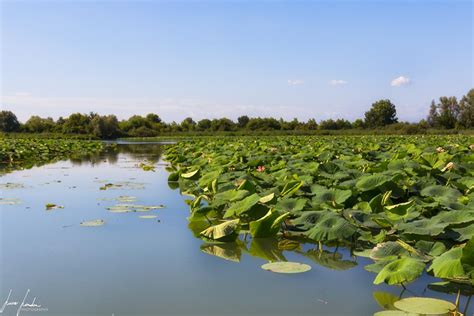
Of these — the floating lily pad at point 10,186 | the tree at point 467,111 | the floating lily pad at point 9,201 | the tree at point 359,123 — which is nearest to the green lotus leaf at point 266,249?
the floating lily pad at point 9,201

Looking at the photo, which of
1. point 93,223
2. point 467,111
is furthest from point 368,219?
point 467,111

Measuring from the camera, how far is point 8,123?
40.2 metres

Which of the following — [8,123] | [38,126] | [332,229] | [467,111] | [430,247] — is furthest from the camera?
[467,111]

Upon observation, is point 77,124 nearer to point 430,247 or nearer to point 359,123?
point 359,123

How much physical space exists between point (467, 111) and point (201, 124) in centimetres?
2835

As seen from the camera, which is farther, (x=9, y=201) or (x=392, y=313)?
(x=9, y=201)

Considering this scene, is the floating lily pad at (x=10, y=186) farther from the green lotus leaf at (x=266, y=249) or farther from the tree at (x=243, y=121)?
the tree at (x=243, y=121)

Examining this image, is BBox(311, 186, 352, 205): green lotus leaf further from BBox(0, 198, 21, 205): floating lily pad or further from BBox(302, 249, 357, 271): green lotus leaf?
BBox(0, 198, 21, 205): floating lily pad

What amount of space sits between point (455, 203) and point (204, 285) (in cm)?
166

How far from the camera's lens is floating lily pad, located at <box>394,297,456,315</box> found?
1.79 m

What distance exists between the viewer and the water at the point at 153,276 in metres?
1.98

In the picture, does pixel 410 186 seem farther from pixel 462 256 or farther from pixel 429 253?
pixel 462 256

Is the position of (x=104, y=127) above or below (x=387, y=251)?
above

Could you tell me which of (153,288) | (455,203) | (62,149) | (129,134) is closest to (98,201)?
(153,288)
